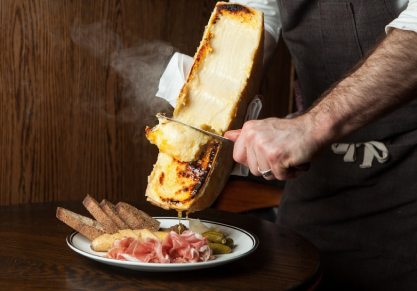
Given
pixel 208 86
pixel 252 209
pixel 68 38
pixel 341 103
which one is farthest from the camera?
pixel 252 209

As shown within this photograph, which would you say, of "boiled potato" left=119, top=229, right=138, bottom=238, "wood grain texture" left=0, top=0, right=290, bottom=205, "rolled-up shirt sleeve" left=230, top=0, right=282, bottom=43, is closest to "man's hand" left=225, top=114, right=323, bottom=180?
"boiled potato" left=119, top=229, right=138, bottom=238

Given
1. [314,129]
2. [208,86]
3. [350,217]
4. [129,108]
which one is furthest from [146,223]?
[129,108]

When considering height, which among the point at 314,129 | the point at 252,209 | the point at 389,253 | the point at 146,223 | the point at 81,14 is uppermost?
the point at 81,14

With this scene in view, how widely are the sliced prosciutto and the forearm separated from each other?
410 mm

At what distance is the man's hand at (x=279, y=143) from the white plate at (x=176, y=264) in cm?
23

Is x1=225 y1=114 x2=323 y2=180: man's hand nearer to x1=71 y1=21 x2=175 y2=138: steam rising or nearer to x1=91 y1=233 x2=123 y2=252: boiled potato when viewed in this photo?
x1=91 y1=233 x2=123 y2=252: boiled potato

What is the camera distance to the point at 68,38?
2.82 metres

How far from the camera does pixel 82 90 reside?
9.63ft

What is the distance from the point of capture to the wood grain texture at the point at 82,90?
265cm

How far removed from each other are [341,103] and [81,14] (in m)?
1.97

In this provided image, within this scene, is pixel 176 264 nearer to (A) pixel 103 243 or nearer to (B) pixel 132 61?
(A) pixel 103 243

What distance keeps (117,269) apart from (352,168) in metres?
1.05

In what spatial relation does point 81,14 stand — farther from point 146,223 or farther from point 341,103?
point 341,103

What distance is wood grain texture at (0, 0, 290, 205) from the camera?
8.68 ft
